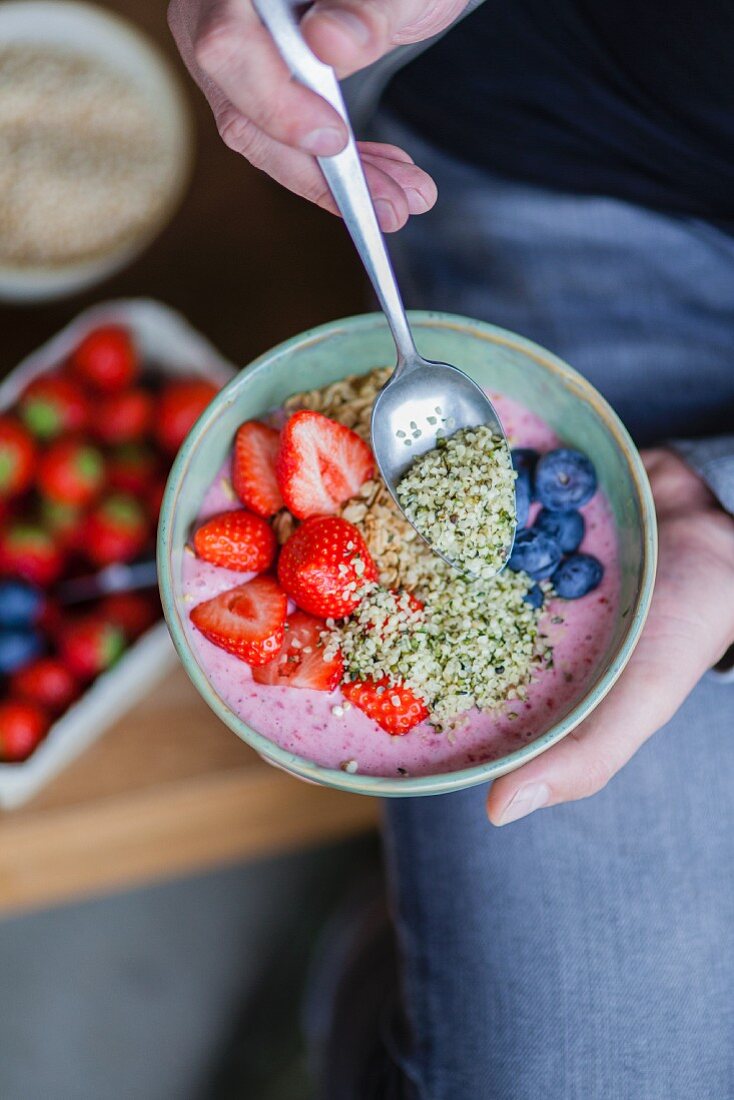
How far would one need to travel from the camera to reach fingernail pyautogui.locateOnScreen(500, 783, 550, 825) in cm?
65

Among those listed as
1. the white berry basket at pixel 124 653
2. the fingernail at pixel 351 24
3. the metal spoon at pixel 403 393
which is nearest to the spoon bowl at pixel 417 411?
the metal spoon at pixel 403 393

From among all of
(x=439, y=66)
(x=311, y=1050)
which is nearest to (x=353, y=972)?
(x=311, y=1050)

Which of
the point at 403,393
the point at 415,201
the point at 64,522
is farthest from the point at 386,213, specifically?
the point at 64,522

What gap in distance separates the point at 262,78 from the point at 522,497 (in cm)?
33

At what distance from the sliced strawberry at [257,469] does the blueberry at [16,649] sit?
1.48 feet

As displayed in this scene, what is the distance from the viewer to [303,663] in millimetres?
639

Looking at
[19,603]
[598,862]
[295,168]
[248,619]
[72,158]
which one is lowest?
[598,862]

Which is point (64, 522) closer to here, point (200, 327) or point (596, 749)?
point (200, 327)

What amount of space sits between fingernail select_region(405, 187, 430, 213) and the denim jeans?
25cm

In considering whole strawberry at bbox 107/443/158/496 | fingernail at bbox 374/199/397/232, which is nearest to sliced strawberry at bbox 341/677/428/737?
fingernail at bbox 374/199/397/232

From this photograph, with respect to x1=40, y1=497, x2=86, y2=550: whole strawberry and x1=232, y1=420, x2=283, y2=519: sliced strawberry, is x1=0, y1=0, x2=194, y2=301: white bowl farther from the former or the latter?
x1=232, y1=420, x2=283, y2=519: sliced strawberry

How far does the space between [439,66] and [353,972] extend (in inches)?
42.9

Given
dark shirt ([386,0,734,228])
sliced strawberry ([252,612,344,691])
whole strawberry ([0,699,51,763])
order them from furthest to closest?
whole strawberry ([0,699,51,763]) → dark shirt ([386,0,734,228]) → sliced strawberry ([252,612,344,691])

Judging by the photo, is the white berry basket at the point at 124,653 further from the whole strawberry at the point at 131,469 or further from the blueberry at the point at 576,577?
the blueberry at the point at 576,577
